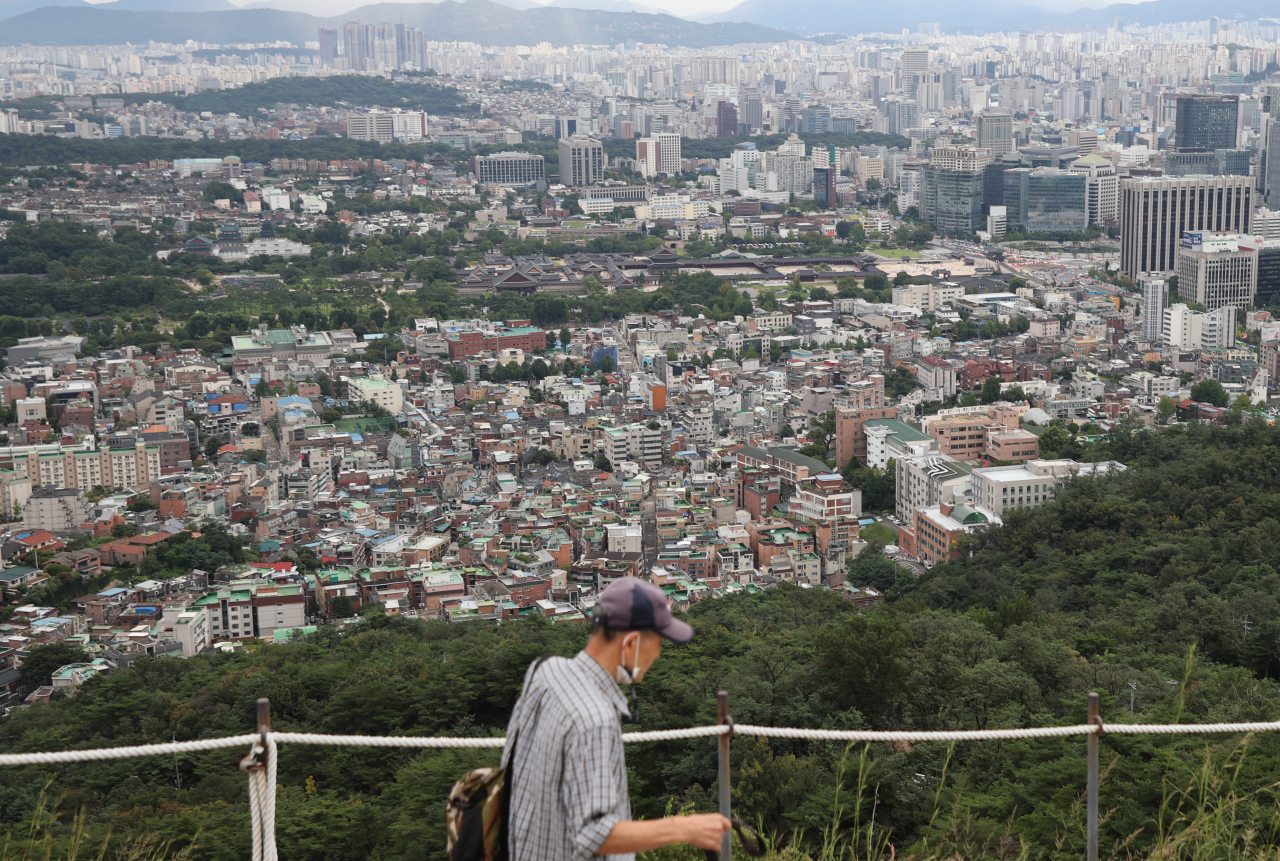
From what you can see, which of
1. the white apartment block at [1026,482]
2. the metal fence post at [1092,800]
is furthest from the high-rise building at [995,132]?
the metal fence post at [1092,800]

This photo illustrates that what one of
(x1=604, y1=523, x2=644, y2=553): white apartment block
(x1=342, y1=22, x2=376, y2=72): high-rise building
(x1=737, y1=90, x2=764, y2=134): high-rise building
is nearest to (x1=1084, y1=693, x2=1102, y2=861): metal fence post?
(x1=604, y1=523, x2=644, y2=553): white apartment block

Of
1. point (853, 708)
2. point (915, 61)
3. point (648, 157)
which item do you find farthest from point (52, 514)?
point (915, 61)

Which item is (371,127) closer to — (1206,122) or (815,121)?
(815,121)

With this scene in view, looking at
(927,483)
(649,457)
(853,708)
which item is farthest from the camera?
(649,457)

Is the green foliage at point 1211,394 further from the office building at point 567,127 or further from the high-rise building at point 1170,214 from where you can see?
the office building at point 567,127

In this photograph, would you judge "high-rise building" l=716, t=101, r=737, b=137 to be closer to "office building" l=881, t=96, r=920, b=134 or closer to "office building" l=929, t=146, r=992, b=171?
"office building" l=881, t=96, r=920, b=134

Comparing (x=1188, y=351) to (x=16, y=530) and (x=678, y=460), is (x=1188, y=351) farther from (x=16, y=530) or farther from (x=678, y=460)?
(x=16, y=530)

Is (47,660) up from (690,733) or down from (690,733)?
down
